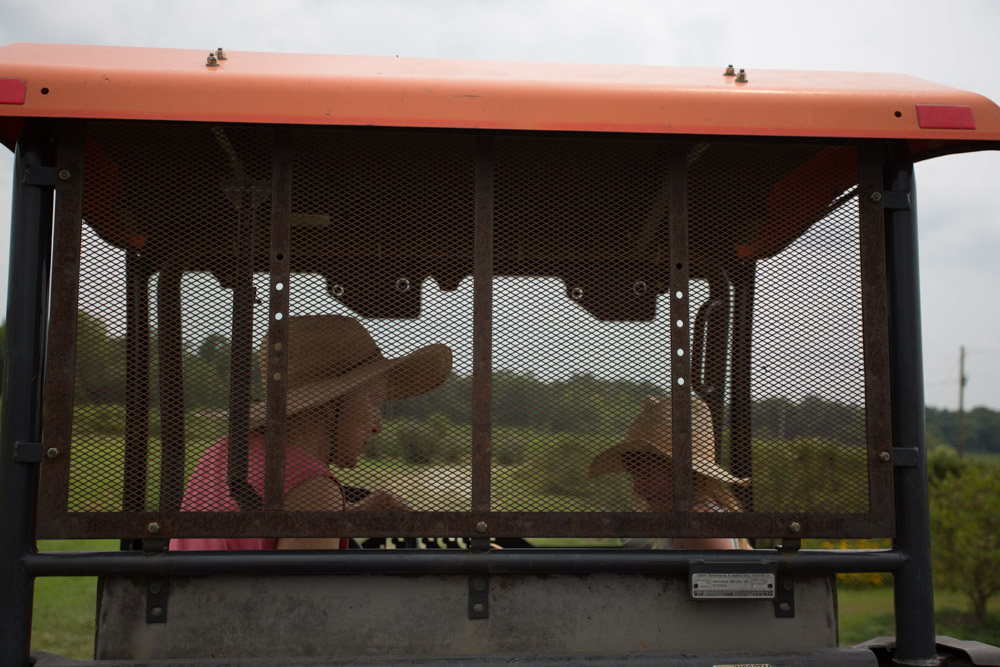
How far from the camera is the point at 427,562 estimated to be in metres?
1.56

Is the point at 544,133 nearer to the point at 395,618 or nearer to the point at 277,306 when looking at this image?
the point at 277,306

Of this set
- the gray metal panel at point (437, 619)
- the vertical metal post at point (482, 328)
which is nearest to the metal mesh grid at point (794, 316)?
the gray metal panel at point (437, 619)

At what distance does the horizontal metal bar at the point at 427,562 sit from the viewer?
1524mm

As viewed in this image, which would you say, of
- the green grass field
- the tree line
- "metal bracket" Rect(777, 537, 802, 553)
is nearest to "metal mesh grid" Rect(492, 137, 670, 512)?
the tree line

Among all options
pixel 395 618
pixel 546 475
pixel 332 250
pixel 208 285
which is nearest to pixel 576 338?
pixel 546 475

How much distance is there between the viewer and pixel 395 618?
5.16 feet

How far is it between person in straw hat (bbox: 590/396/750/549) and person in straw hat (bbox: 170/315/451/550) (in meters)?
0.45

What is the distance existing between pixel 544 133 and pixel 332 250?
0.54 metres

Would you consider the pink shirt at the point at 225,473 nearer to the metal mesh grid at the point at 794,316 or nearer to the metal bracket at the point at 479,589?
the metal bracket at the point at 479,589

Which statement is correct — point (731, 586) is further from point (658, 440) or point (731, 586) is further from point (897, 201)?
point (897, 201)

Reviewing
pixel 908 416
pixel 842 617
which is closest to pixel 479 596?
pixel 908 416

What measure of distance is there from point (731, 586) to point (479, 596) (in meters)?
0.55

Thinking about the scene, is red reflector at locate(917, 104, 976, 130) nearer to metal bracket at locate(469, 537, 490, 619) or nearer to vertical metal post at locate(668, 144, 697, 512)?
vertical metal post at locate(668, 144, 697, 512)

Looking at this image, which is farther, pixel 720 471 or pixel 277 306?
pixel 720 471
